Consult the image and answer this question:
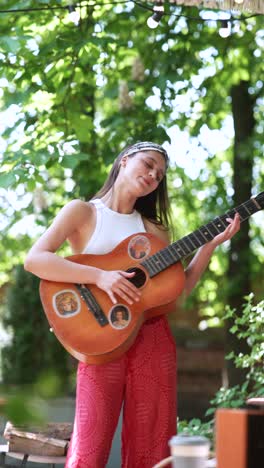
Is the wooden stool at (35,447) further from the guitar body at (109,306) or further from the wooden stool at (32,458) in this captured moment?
the guitar body at (109,306)

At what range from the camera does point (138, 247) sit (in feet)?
8.25

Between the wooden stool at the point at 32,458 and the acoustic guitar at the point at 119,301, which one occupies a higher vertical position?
the acoustic guitar at the point at 119,301

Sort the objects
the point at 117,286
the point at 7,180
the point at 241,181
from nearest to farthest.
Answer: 1. the point at 117,286
2. the point at 7,180
3. the point at 241,181

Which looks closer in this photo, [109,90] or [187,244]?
[187,244]

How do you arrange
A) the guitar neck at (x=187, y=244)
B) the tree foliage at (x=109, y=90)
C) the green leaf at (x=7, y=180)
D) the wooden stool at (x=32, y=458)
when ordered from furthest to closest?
the tree foliage at (x=109, y=90)
the green leaf at (x=7, y=180)
the wooden stool at (x=32, y=458)
the guitar neck at (x=187, y=244)

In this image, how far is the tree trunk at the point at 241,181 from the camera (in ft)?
23.7

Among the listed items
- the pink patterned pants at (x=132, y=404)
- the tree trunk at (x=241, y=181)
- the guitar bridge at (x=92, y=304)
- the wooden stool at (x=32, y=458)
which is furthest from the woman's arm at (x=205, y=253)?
the tree trunk at (x=241, y=181)

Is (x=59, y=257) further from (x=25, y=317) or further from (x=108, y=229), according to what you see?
(x=25, y=317)

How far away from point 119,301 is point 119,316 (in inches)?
1.9

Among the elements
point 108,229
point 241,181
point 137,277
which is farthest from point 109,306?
point 241,181

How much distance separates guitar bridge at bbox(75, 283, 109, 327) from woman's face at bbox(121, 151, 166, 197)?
1.18 feet

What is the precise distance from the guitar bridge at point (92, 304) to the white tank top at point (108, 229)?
0.13 metres

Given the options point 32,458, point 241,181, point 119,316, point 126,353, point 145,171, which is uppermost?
point 145,171

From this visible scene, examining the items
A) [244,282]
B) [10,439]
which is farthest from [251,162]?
[10,439]
